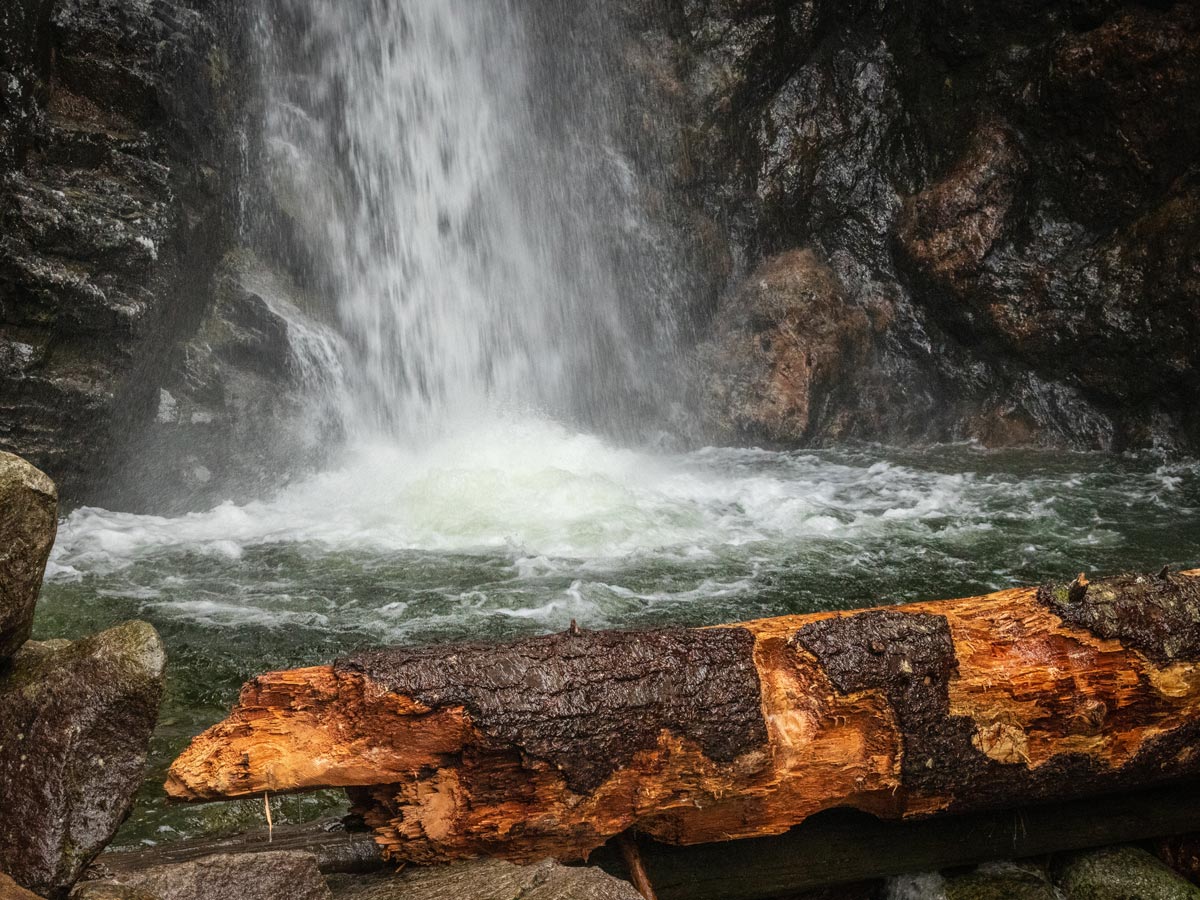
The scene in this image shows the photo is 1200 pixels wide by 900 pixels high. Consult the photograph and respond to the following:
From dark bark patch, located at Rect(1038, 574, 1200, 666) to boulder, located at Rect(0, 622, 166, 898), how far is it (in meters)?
2.63

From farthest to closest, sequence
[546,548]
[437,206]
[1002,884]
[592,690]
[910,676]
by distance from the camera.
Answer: [437,206] → [546,548] → [1002,884] → [910,676] → [592,690]

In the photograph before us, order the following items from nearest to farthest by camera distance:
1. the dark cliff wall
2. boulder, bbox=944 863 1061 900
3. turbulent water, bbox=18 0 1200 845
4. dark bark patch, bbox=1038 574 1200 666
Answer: dark bark patch, bbox=1038 574 1200 666
boulder, bbox=944 863 1061 900
turbulent water, bbox=18 0 1200 845
the dark cliff wall

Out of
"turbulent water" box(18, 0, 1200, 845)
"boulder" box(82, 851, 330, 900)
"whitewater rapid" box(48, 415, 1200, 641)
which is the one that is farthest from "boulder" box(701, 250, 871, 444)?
"boulder" box(82, 851, 330, 900)

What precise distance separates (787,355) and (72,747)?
10012 mm

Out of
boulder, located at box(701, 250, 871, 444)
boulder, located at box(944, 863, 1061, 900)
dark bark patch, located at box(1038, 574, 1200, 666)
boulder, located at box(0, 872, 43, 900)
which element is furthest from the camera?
boulder, located at box(701, 250, 871, 444)

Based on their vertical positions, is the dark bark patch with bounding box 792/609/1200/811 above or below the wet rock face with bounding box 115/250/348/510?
below

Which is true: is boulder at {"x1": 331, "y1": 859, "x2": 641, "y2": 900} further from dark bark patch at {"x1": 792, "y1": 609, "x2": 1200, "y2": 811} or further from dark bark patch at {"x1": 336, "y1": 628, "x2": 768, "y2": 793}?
dark bark patch at {"x1": 792, "y1": 609, "x2": 1200, "y2": 811}

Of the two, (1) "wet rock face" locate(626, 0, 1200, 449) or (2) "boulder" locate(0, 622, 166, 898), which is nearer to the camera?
(2) "boulder" locate(0, 622, 166, 898)

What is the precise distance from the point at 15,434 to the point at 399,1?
7312mm

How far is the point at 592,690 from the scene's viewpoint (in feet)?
8.13

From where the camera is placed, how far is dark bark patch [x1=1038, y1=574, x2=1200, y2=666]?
271cm

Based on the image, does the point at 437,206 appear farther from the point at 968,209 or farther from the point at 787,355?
the point at 968,209

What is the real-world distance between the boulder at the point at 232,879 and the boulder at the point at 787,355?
30.9ft

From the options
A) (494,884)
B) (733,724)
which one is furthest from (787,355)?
(494,884)
